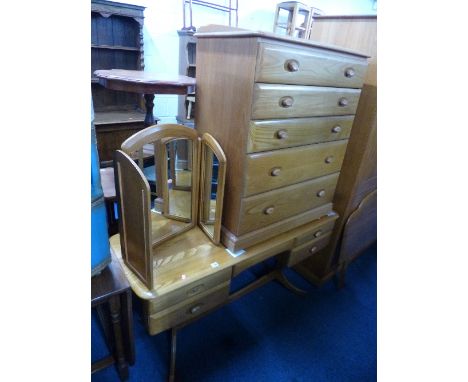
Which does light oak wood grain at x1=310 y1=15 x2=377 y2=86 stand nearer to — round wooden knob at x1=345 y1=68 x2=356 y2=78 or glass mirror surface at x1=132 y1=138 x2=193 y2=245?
round wooden knob at x1=345 y1=68 x2=356 y2=78

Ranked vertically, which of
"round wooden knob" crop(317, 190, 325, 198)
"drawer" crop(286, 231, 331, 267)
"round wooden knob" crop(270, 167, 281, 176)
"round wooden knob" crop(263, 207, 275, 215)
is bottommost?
"drawer" crop(286, 231, 331, 267)

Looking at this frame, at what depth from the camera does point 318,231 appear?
5.16 feet

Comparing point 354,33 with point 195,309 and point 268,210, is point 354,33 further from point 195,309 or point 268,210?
point 195,309

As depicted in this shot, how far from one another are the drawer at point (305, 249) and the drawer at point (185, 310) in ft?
1.43

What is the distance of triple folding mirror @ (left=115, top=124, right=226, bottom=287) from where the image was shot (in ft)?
2.82

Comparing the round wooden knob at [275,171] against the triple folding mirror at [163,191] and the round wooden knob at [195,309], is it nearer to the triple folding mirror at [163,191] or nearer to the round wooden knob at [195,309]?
the triple folding mirror at [163,191]

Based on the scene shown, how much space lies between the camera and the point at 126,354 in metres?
1.26

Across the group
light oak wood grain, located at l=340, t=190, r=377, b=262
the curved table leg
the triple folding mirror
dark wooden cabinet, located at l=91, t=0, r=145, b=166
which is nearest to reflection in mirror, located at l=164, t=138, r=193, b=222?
the triple folding mirror

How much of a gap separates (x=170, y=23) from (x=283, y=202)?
2750 mm

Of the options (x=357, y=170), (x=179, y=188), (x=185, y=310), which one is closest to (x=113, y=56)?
(x=179, y=188)

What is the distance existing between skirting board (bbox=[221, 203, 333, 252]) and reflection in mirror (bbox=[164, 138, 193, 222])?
0.21 m

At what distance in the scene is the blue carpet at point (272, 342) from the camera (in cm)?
141
